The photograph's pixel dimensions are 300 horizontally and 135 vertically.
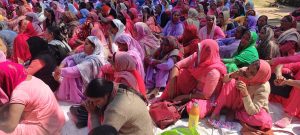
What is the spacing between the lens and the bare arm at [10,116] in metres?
2.47

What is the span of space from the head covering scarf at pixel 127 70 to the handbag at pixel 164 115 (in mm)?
282

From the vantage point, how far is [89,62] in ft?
13.6

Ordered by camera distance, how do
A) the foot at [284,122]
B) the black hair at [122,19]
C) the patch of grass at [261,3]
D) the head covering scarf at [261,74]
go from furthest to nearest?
the patch of grass at [261,3], the black hair at [122,19], the foot at [284,122], the head covering scarf at [261,74]

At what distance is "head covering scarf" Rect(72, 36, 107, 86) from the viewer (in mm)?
4137

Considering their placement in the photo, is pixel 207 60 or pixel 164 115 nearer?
pixel 164 115

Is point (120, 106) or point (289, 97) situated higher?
point (120, 106)

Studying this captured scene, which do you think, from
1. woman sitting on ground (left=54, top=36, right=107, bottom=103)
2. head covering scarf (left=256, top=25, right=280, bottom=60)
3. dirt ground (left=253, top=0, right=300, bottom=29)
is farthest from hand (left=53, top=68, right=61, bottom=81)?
dirt ground (left=253, top=0, right=300, bottom=29)

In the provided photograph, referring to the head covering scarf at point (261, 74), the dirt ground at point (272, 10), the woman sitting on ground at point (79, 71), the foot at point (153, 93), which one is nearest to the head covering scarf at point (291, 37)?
the head covering scarf at point (261, 74)

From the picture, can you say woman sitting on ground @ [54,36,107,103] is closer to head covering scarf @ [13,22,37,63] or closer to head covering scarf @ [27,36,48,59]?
head covering scarf @ [27,36,48,59]

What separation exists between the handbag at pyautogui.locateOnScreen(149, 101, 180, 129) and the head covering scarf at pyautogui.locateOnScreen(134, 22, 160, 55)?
1714mm

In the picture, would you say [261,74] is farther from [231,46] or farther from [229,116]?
[231,46]

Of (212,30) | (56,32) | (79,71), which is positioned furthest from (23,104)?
(212,30)

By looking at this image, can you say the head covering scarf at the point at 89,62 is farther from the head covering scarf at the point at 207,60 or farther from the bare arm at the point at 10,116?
the bare arm at the point at 10,116

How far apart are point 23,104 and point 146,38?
3.11m
